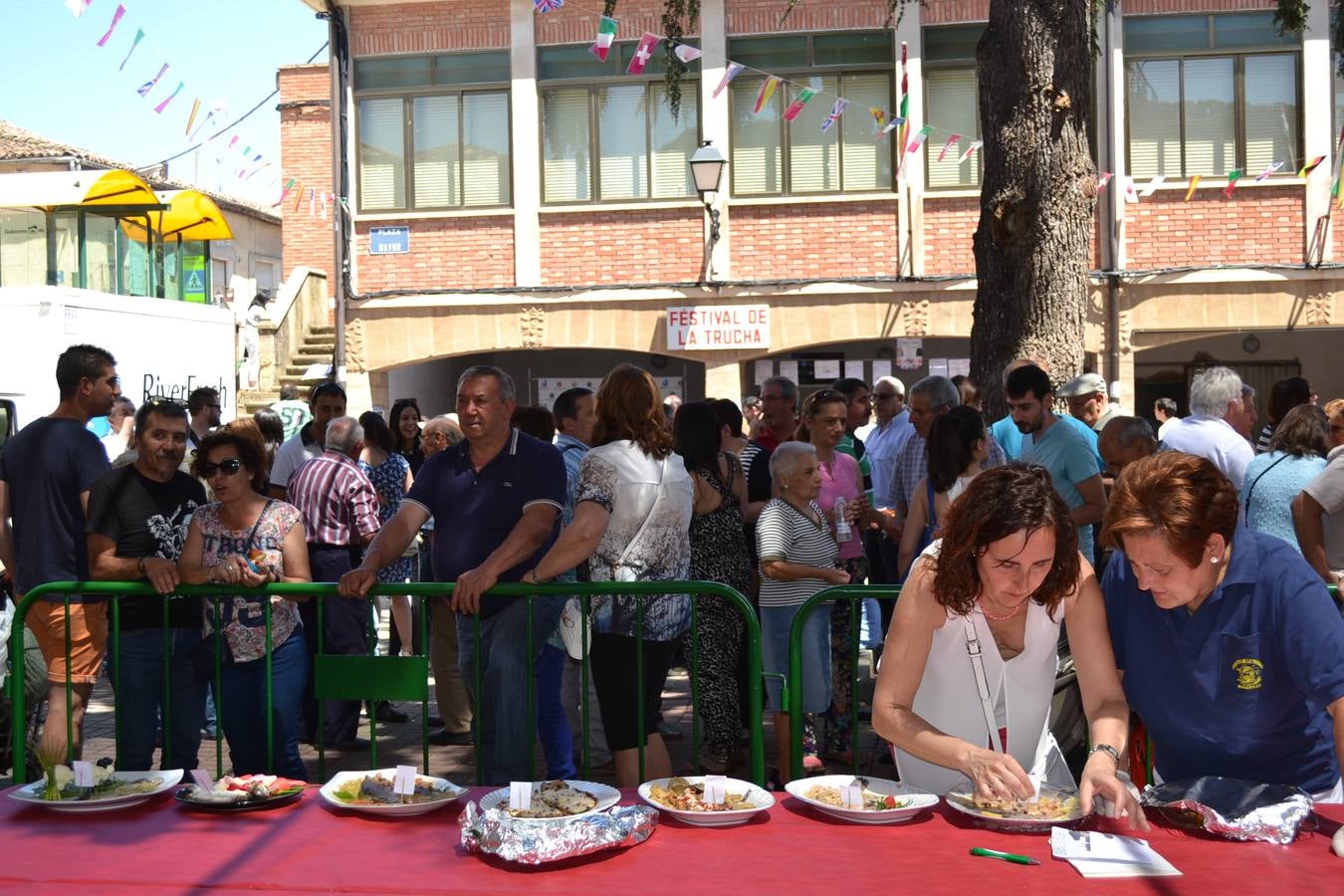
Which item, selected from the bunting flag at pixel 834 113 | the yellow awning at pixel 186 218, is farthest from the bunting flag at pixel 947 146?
the yellow awning at pixel 186 218

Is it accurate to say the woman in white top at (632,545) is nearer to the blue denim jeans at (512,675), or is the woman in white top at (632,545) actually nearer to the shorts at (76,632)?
the blue denim jeans at (512,675)

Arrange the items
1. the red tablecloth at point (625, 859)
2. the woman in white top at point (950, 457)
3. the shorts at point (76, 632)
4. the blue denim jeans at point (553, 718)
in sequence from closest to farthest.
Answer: the red tablecloth at point (625, 859)
the blue denim jeans at point (553, 718)
the shorts at point (76, 632)
the woman in white top at point (950, 457)

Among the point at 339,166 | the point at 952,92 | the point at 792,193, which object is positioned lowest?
the point at 792,193

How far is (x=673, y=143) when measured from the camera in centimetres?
2059

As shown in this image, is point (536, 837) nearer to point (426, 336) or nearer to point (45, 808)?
point (45, 808)

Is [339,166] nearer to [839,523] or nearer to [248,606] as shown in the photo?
[839,523]

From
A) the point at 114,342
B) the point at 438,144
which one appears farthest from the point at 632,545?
the point at 438,144

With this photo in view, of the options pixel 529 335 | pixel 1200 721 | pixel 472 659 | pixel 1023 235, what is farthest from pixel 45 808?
pixel 529 335

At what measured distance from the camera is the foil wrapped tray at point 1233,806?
333 centimetres

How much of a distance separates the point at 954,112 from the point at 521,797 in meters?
17.7

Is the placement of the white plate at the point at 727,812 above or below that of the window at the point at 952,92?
below

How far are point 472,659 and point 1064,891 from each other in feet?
10.7

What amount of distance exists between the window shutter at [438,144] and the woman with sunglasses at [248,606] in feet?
51.6

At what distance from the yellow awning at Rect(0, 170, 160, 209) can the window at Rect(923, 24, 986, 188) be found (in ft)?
38.2
